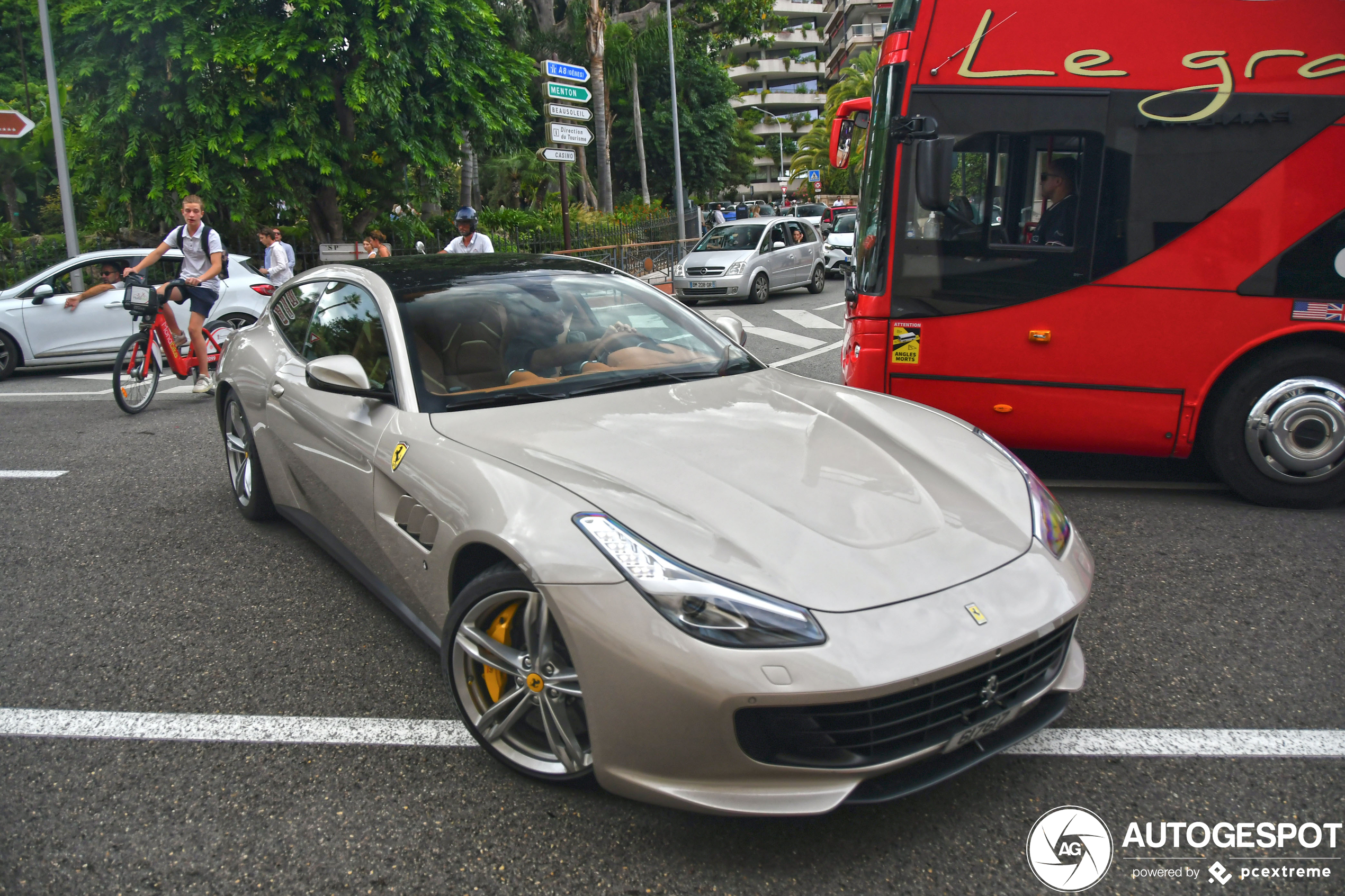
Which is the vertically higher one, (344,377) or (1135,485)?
(344,377)

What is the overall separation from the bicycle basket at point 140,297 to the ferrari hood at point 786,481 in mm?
6668

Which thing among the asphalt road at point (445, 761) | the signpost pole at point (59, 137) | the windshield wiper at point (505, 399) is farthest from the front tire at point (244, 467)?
the signpost pole at point (59, 137)

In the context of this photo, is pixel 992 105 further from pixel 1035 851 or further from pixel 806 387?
pixel 1035 851

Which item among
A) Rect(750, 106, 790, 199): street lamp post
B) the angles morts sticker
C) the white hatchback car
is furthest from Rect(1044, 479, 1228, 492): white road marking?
Rect(750, 106, 790, 199): street lamp post

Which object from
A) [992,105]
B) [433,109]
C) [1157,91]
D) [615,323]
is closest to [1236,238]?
[1157,91]

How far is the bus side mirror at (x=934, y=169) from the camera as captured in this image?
5.04 meters

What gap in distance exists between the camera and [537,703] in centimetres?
255

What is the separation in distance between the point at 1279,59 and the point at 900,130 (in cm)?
183

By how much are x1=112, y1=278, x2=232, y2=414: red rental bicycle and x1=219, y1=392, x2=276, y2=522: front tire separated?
402 centimetres

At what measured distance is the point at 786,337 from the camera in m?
13.1

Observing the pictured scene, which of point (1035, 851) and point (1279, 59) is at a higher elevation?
point (1279, 59)

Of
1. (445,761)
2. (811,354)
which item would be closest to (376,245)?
(811,354)

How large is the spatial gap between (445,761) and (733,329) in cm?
223

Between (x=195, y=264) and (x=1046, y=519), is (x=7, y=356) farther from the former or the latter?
(x=1046, y=519)
